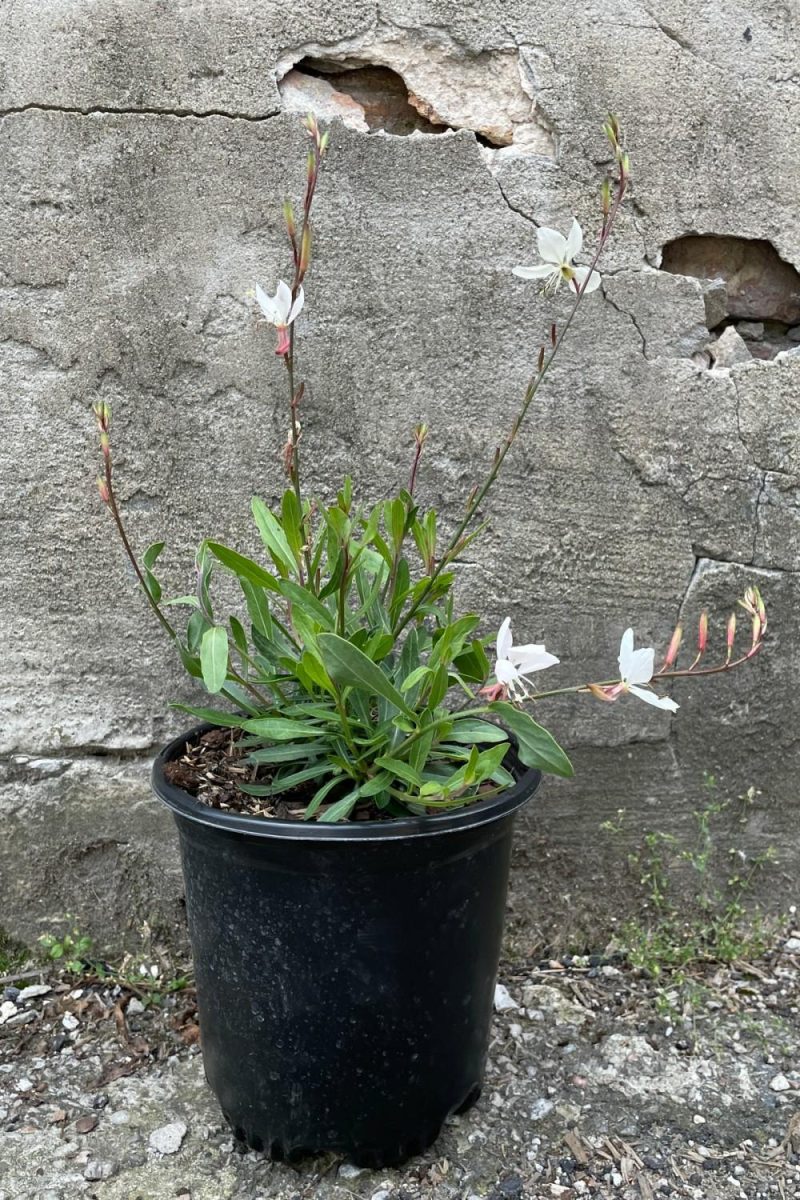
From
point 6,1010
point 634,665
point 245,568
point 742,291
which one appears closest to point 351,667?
point 245,568

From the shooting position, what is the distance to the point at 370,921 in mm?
1449

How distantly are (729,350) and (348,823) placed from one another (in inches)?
51.8

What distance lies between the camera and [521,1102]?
172 centimetres

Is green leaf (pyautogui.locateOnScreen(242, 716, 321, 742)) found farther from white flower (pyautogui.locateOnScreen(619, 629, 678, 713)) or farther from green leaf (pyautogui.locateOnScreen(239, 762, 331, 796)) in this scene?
white flower (pyautogui.locateOnScreen(619, 629, 678, 713))

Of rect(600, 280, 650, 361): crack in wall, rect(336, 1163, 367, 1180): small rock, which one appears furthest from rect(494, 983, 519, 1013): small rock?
rect(600, 280, 650, 361): crack in wall

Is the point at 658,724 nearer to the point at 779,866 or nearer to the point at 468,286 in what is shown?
the point at 779,866

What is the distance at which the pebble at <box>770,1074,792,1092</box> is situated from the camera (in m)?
1.77

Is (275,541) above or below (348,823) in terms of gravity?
above

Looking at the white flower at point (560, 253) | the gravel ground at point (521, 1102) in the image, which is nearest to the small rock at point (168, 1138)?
the gravel ground at point (521, 1102)

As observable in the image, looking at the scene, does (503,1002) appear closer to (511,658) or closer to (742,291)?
(511,658)

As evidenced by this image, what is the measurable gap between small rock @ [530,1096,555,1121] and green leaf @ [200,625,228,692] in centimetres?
96

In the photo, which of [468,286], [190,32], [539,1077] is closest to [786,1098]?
[539,1077]

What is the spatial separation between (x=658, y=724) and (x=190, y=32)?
5.52 ft

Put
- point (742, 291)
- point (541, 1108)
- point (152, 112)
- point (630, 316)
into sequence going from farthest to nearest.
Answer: point (742, 291) < point (630, 316) < point (152, 112) < point (541, 1108)
